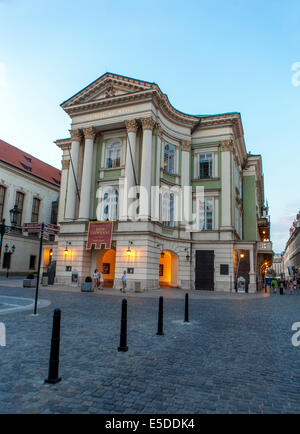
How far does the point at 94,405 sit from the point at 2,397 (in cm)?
127

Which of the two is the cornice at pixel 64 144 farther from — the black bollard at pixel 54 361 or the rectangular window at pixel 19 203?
the black bollard at pixel 54 361

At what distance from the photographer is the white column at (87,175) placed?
2703 cm

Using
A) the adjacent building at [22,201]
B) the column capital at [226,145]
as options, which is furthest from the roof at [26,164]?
the column capital at [226,145]

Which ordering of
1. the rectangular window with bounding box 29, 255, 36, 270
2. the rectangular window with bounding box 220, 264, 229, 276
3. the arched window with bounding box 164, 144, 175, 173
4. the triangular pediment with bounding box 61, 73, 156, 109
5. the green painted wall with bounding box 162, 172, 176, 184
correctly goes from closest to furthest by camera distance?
the triangular pediment with bounding box 61, 73, 156, 109, the rectangular window with bounding box 220, 264, 229, 276, the green painted wall with bounding box 162, 172, 176, 184, the arched window with bounding box 164, 144, 175, 173, the rectangular window with bounding box 29, 255, 36, 270

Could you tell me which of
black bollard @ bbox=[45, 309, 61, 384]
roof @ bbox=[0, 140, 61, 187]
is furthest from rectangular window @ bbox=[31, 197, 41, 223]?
black bollard @ bbox=[45, 309, 61, 384]

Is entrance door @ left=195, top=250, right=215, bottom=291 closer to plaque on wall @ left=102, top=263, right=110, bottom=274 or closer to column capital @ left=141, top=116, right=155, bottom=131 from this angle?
plaque on wall @ left=102, top=263, right=110, bottom=274

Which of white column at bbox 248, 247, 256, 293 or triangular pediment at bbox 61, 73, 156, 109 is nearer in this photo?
triangular pediment at bbox 61, 73, 156, 109

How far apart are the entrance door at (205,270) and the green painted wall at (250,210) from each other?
1079 centimetres

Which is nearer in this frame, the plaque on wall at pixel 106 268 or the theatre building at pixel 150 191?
the theatre building at pixel 150 191

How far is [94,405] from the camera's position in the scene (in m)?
3.97

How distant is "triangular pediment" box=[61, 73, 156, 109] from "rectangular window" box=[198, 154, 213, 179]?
8607 millimetres

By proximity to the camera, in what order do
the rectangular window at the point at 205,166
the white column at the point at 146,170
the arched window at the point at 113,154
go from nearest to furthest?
the white column at the point at 146,170 < the arched window at the point at 113,154 < the rectangular window at the point at 205,166

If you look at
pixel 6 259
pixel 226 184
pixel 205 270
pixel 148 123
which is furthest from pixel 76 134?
pixel 6 259

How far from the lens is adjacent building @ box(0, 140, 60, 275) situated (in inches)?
1572
